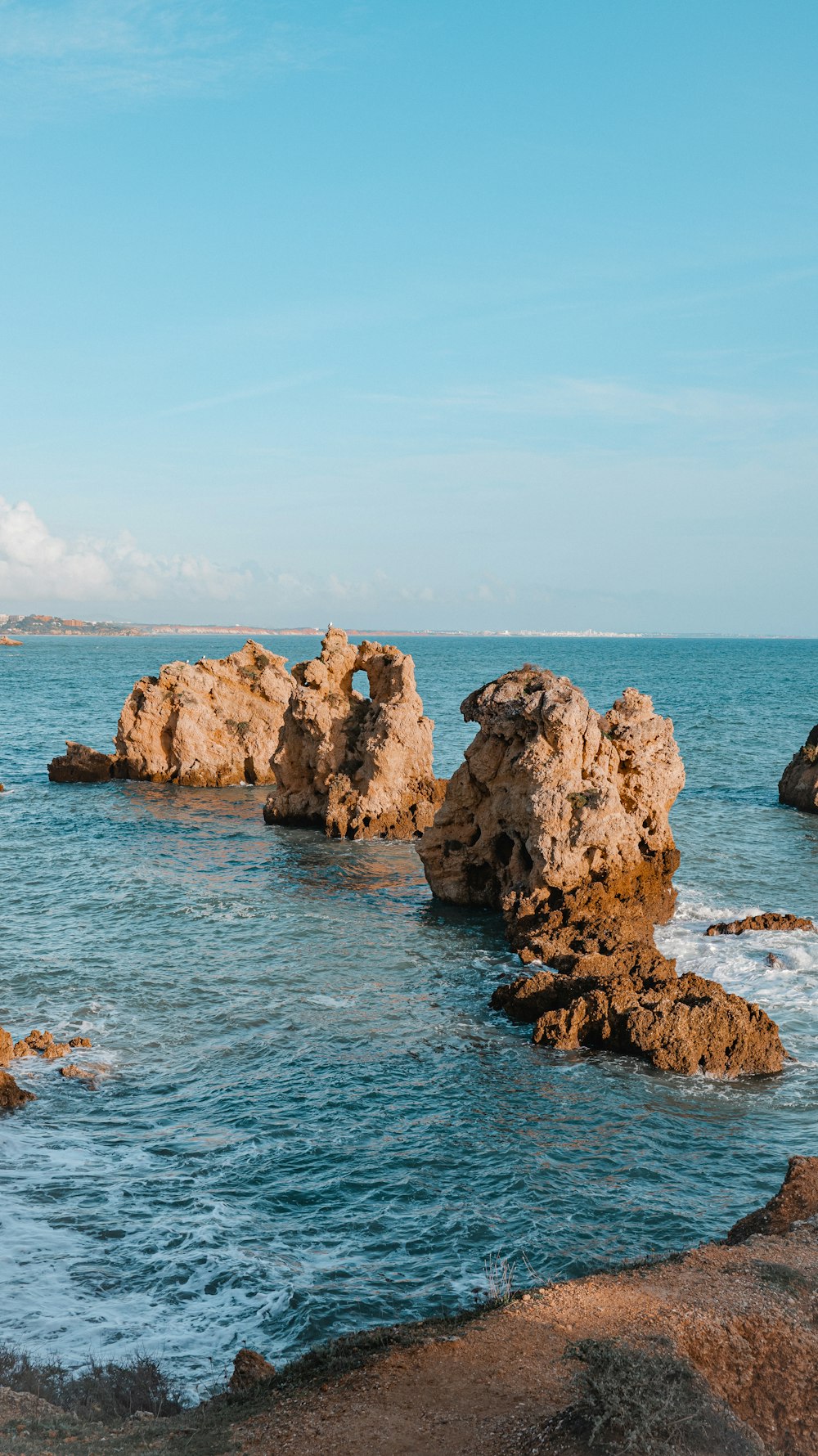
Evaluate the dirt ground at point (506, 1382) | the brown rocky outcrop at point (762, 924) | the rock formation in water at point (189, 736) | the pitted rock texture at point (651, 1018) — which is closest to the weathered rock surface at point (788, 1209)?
the dirt ground at point (506, 1382)

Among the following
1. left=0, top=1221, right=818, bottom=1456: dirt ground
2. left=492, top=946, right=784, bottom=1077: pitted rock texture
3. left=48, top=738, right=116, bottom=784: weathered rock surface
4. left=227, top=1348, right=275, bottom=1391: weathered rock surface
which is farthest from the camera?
left=48, top=738, right=116, bottom=784: weathered rock surface

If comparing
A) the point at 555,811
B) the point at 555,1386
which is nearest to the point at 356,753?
the point at 555,811

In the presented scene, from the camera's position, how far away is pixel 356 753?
1497 inches

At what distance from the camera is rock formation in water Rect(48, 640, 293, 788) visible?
157 feet

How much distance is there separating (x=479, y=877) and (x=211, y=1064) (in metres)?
11.4

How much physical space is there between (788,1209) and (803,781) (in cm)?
3187

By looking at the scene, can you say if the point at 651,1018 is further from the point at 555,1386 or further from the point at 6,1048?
the point at 6,1048

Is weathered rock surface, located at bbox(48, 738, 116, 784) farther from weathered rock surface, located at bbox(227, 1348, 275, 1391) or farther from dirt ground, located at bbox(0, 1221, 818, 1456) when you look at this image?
dirt ground, located at bbox(0, 1221, 818, 1456)

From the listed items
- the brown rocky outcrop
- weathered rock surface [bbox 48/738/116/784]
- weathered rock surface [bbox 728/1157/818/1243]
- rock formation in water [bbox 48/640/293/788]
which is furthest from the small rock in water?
weathered rock surface [bbox 48/738/116/784]

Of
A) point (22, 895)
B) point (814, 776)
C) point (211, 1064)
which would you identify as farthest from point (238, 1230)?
point (814, 776)

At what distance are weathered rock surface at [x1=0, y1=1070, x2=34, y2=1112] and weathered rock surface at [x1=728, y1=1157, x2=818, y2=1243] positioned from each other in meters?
10.5

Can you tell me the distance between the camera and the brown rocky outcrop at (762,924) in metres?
25.1

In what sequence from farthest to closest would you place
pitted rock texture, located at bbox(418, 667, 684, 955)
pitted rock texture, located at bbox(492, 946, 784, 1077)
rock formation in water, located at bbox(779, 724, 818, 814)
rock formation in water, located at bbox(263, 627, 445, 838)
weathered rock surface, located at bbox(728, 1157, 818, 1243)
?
rock formation in water, located at bbox(779, 724, 818, 814) → rock formation in water, located at bbox(263, 627, 445, 838) → pitted rock texture, located at bbox(418, 667, 684, 955) → pitted rock texture, located at bbox(492, 946, 784, 1077) → weathered rock surface, located at bbox(728, 1157, 818, 1243)

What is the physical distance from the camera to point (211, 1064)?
1830 centimetres
